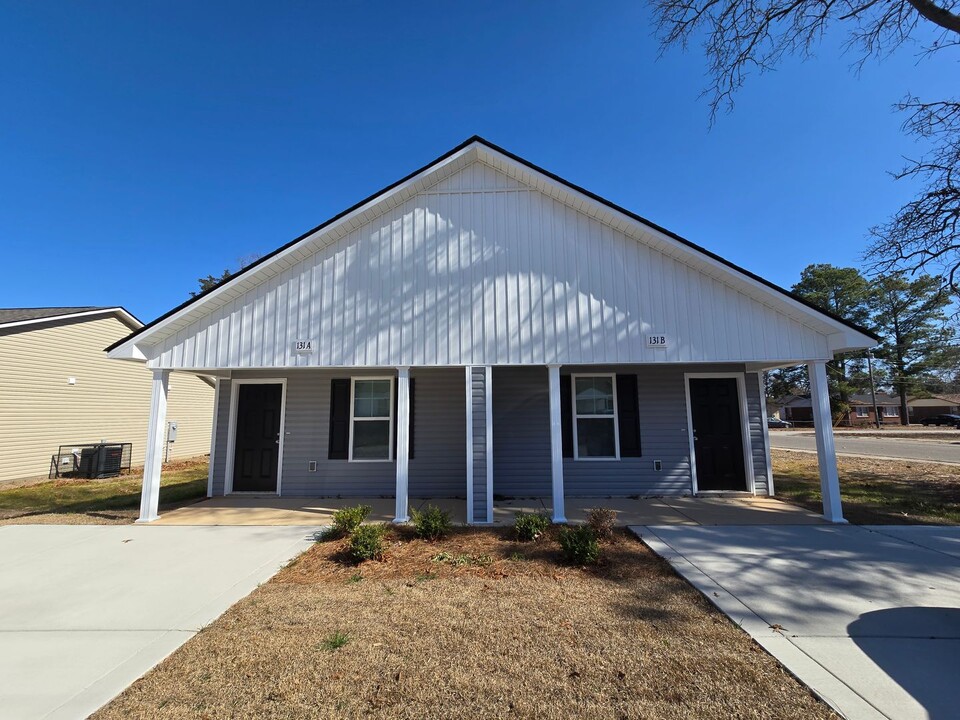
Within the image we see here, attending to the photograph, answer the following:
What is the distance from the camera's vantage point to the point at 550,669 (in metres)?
2.85

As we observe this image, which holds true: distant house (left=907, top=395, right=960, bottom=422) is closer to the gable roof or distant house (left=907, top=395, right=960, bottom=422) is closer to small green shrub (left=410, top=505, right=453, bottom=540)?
small green shrub (left=410, top=505, right=453, bottom=540)

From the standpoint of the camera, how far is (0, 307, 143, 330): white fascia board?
1166cm

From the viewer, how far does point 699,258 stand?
682 centimetres

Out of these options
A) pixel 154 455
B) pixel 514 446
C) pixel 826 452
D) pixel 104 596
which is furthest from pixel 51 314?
pixel 826 452

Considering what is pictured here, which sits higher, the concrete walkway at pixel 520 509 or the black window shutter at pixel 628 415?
the black window shutter at pixel 628 415

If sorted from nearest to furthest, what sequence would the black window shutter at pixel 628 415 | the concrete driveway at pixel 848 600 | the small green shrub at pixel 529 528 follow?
1. the concrete driveway at pixel 848 600
2. the small green shrub at pixel 529 528
3. the black window shutter at pixel 628 415

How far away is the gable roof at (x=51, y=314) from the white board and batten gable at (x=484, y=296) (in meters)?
8.03

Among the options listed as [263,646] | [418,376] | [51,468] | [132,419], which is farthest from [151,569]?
[132,419]

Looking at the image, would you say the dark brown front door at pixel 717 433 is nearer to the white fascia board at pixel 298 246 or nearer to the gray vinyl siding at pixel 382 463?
the gray vinyl siding at pixel 382 463

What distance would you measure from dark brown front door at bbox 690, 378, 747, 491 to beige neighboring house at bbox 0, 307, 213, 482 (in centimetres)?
1248

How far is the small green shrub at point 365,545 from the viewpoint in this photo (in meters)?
5.00

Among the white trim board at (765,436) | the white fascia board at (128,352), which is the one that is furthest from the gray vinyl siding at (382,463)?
the white trim board at (765,436)

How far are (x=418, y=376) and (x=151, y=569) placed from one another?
5.03 meters

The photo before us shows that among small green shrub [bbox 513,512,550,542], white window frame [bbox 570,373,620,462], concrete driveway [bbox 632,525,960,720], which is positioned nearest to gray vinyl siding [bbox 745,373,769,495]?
concrete driveway [bbox 632,525,960,720]
